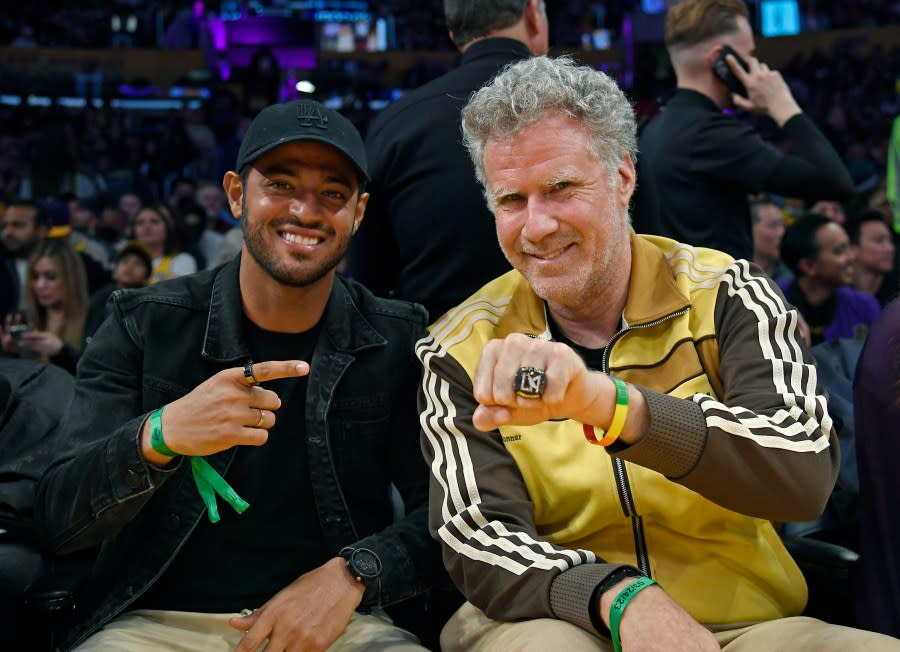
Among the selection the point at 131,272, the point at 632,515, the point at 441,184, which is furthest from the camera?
the point at 131,272

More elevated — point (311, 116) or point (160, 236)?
point (311, 116)

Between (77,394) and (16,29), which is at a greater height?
(16,29)

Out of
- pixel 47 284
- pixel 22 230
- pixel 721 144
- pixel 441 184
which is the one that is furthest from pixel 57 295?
pixel 721 144

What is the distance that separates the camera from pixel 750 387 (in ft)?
6.56

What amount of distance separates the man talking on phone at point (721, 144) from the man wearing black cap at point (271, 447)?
1315 millimetres

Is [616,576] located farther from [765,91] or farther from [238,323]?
[765,91]

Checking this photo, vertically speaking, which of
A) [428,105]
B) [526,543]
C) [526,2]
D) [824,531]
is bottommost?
[824,531]

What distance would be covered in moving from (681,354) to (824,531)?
84 centimetres

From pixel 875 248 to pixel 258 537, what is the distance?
553 centimetres

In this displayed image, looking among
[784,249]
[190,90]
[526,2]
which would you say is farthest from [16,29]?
[526,2]

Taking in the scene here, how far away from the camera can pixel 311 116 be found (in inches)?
94.4

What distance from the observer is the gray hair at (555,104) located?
213cm

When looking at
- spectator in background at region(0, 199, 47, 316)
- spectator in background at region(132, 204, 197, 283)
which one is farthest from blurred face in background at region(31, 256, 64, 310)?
spectator in background at region(0, 199, 47, 316)

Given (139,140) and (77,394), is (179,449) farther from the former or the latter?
(139,140)
